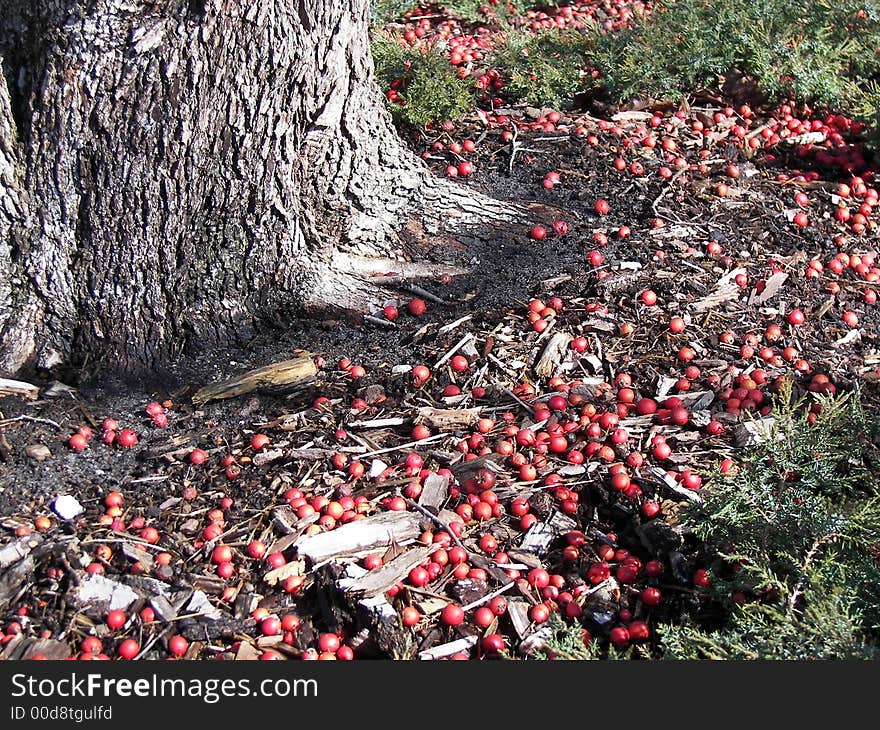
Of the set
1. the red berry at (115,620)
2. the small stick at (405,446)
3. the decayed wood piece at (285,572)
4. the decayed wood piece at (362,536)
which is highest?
the small stick at (405,446)

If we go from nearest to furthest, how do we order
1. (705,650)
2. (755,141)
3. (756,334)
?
(705,650), (756,334), (755,141)

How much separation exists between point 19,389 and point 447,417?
6.57 feet

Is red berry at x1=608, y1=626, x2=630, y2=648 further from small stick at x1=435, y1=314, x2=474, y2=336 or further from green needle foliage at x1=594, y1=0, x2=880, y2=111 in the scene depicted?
green needle foliage at x1=594, y1=0, x2=880, y2=111

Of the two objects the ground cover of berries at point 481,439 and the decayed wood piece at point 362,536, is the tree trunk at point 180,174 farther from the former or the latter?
the decayed wood piece at point 362,536

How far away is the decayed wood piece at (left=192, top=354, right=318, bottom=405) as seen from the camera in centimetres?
441

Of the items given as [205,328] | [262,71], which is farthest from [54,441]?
[262,71]

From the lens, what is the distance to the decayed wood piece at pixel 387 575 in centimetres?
349

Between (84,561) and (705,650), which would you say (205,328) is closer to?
(84,561)

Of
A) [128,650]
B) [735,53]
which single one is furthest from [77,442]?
[735,53]

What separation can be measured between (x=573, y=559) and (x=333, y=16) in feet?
8.83

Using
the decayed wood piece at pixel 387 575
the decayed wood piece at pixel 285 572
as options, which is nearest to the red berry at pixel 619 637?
the decayed wood piece at pixel 387 575

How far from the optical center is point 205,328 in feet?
15.3

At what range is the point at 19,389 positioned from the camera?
14.4 feet

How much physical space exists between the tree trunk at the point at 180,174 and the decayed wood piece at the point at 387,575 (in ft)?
5.19
